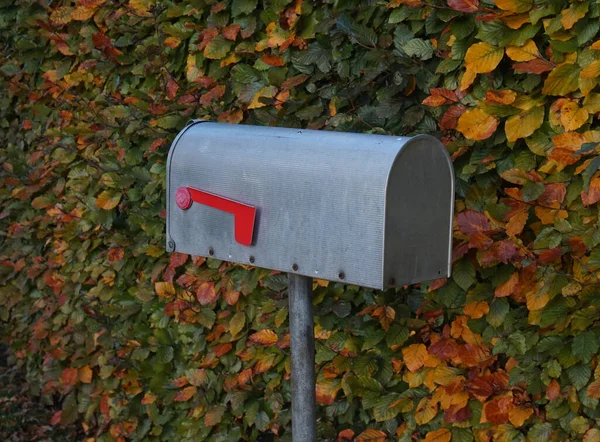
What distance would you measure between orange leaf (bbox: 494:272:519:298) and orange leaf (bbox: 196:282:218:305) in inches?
44.0

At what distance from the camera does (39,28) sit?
395 cm

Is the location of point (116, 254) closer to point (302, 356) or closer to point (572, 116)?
point (302, 356)

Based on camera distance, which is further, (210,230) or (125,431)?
(125,431)

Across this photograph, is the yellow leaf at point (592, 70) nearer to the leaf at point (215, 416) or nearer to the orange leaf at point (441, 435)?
the orange leaf at point (441, 435)

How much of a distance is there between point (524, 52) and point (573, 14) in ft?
0.52

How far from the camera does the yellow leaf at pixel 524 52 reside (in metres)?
2.11

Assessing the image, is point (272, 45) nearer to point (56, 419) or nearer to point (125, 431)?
point (125, 431)

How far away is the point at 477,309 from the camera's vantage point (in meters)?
2.32

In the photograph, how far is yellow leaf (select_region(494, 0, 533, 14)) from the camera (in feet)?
6.81

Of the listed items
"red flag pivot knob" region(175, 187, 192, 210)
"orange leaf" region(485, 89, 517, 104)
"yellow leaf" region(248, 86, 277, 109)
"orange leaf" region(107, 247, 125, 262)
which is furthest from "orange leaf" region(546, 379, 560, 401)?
"orange leaf" region(107, 247, 125, 262)

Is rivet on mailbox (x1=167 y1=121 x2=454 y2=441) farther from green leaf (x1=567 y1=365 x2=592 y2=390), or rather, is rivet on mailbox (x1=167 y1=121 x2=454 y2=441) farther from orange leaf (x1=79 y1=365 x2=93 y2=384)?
orange leaf (x1=79 y1=365 x2=93 y2=384)

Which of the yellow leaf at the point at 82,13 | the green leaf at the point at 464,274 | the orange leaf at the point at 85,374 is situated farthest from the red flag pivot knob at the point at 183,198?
the orange leaf at the point at 85,374

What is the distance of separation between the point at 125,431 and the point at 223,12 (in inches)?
69.7

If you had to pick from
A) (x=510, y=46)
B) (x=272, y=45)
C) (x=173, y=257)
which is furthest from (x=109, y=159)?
(x=510, y=46)
